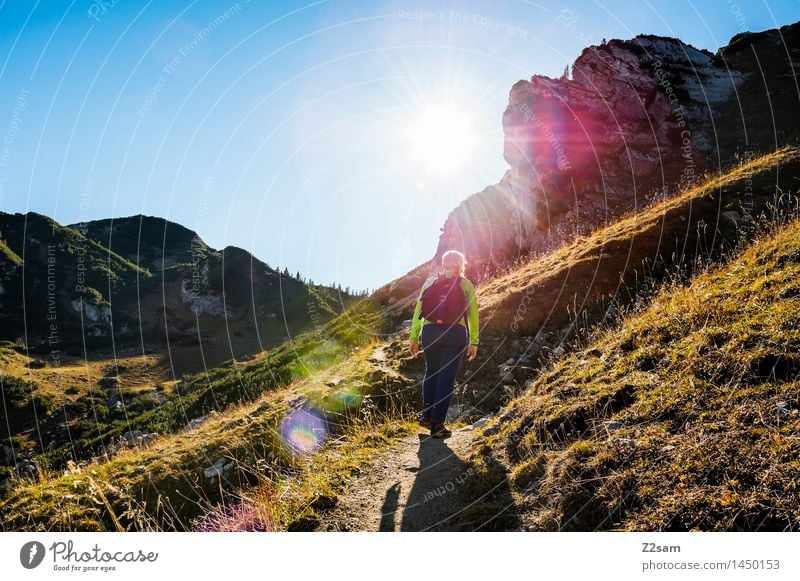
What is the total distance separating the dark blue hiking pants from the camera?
304 inches

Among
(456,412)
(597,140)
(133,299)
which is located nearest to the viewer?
(456,412)

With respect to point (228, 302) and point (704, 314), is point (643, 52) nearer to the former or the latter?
point (704, 314)

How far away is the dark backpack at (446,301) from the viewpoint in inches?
305

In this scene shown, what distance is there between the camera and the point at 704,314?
18.9 feet

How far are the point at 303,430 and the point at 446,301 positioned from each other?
4.53 m

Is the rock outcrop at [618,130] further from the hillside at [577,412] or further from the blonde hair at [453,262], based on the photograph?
the blonde hair at [453,262]

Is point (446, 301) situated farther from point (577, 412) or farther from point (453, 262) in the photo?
point (577, 412)

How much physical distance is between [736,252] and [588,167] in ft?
96.2

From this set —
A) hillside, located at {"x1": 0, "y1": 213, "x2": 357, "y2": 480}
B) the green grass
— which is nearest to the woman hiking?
the green grass

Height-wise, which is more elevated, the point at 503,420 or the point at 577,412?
the point at 577,412

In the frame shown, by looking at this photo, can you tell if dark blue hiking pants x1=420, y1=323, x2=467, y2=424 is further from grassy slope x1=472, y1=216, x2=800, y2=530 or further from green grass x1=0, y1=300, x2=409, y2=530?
grassy slope x1=472, y1=216, x2=800, y2=530

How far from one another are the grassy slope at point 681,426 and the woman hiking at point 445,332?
4.73 ft

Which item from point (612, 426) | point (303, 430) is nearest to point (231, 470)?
point (303, 430)

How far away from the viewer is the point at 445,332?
25.5ft
